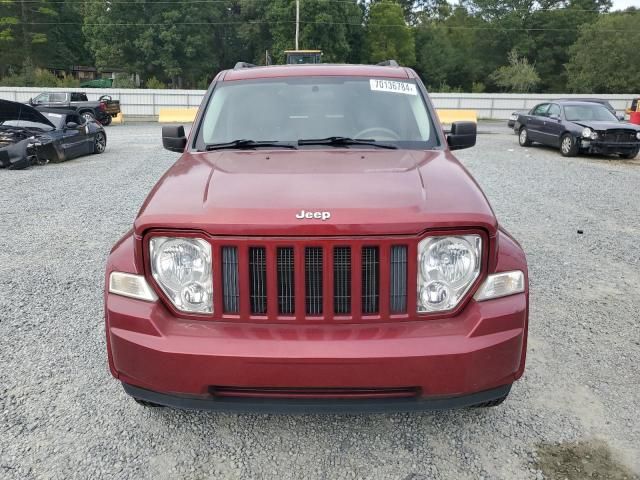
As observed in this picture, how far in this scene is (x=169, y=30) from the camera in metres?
55.6

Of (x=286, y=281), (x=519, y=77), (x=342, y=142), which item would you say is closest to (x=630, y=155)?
(x=342, y=142)

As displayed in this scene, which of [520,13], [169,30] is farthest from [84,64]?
[520,13]

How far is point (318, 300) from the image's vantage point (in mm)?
2336

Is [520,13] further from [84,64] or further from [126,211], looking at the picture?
[126,211]

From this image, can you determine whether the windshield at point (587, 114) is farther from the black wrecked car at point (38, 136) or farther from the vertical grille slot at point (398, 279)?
the vertical grille slot at point (398, 279)

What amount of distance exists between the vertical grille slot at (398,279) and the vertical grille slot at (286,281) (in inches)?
16.9

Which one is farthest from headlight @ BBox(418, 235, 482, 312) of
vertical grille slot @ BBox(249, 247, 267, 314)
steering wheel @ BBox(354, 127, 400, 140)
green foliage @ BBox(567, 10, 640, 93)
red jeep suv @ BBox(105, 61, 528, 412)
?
green foliage @ BBox(567, 10, 640, 93)

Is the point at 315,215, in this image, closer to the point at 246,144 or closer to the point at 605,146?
the point at 246,144

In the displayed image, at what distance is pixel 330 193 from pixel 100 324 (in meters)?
2.50

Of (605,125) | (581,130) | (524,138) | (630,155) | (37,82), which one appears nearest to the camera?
(581,130)

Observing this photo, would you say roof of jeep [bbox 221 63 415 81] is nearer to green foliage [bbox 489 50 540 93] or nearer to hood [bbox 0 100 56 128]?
hood [bbox 0 100 56 128]

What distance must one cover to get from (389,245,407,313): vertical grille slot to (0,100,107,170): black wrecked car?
11.7 meters

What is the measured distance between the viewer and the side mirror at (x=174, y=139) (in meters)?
4.02

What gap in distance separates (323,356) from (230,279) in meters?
0.53
